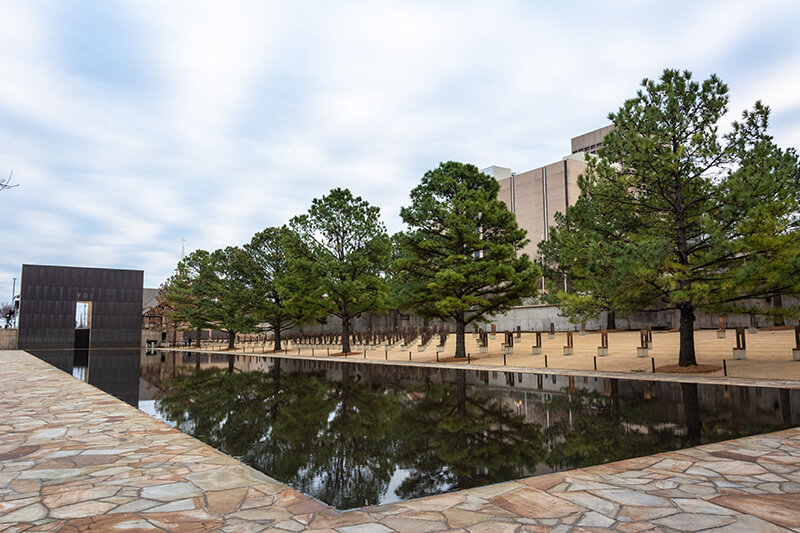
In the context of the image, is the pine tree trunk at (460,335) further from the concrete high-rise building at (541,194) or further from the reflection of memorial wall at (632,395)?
the concrete high-rise building at (541,194)

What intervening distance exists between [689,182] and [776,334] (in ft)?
60.3

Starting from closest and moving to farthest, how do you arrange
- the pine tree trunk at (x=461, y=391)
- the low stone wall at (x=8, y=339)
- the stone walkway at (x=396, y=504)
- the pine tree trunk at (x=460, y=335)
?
the stone walkway at (x=396, y=504) → the pine tree trunk at (x=461, y=391) → the pine tree trunk at (x=460, y=335) → the low stone wall at (x=8, y=339)

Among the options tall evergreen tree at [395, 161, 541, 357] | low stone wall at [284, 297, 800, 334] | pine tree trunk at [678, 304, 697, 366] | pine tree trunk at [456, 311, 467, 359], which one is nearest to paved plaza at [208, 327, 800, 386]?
pine tree trunk at [456, 311, 467, 359]

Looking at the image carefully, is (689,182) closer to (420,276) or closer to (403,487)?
(420,276)

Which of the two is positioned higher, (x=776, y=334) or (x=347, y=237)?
(x=347, y=237)

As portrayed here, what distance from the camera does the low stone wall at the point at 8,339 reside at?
59781 millimetres

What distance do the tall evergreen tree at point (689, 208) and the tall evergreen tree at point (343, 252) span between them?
1758 cm

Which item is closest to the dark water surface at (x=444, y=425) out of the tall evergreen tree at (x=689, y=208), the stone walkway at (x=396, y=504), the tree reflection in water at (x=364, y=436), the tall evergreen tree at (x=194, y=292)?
the tree reflection in water at (x=364, y=436)

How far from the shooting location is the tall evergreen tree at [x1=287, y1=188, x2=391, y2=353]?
34531mm

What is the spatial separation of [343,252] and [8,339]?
4939 centimetres

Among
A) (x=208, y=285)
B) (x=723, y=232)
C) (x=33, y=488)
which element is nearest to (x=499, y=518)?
(x=33, y=488)

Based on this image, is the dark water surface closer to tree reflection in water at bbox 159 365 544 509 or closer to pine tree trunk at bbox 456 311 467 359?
tree reflection in water at bbox 159 365 544 509

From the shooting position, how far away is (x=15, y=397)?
1407cm

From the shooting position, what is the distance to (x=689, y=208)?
1955 cm
